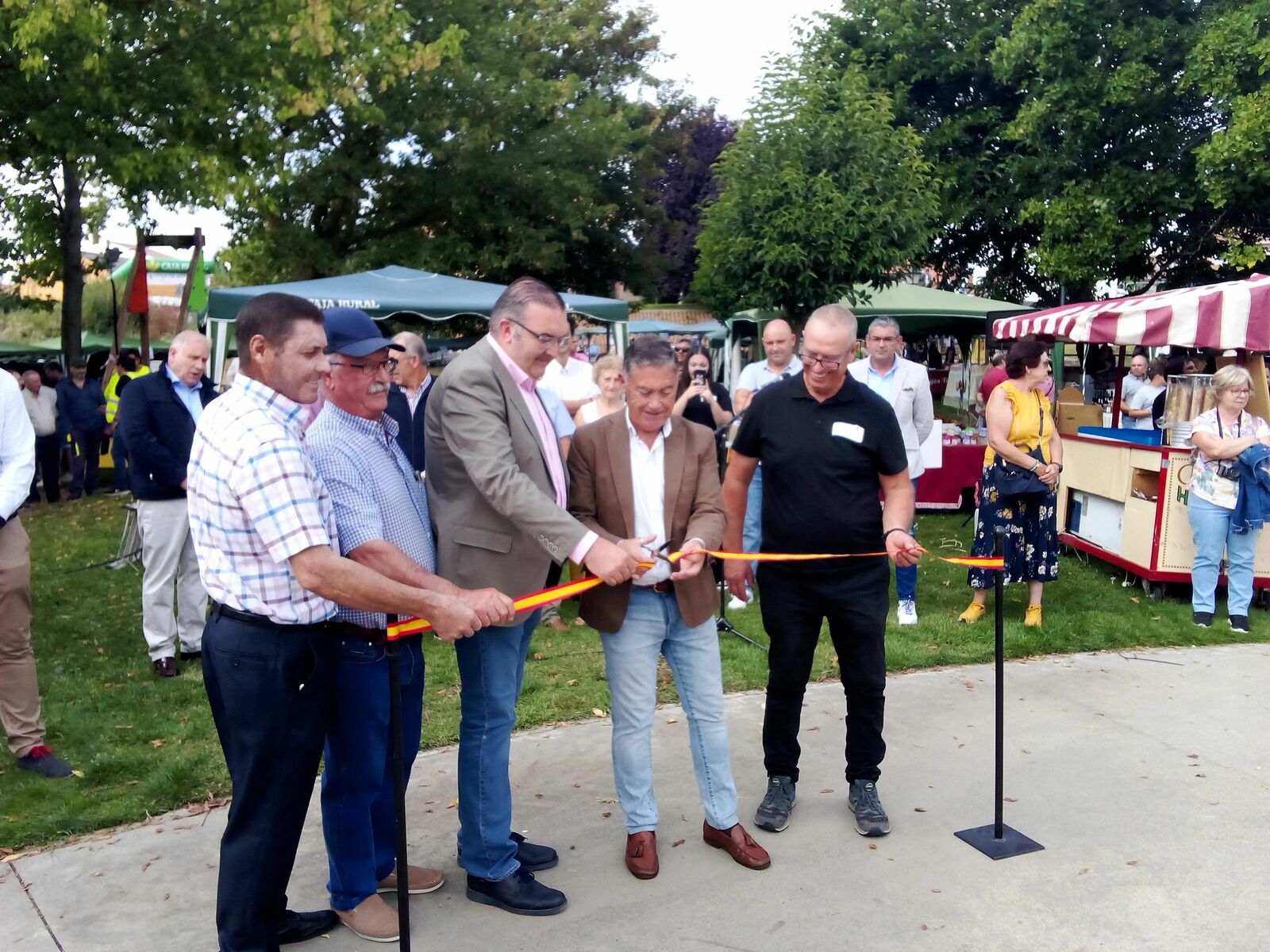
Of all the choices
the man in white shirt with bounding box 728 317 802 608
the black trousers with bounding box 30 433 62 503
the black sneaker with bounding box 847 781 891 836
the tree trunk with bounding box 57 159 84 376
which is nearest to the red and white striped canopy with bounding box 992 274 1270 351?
the man in white shirt with bounding box 728 317 802 608

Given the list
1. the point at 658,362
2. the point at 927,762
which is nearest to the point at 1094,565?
the point at 927,762

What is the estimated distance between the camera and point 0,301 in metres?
26.7

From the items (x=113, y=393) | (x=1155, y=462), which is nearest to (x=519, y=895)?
(x=1155, y=462)

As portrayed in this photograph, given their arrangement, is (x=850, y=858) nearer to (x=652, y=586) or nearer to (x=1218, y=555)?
(x=652, y=586)

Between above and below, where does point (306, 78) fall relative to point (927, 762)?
above

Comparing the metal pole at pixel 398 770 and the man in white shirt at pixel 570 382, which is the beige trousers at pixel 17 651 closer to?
the metal pole at pixel 398 770

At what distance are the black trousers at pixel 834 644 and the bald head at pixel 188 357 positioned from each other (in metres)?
3.58

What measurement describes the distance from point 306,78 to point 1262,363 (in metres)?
10.8

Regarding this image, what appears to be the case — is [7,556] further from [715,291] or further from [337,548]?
[715,291]

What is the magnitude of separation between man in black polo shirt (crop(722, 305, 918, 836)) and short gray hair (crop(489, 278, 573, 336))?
3.47ft

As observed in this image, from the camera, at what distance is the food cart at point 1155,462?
778cm

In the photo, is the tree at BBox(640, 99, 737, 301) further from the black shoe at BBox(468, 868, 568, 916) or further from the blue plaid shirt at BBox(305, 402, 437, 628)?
the black shoe at BBox(468, 868, 568, 916)

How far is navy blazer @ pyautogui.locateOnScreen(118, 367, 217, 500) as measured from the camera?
609 centimetres

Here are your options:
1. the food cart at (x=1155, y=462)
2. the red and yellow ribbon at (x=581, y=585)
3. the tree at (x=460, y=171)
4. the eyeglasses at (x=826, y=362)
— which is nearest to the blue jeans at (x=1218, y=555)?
the food cart at (x=1155, y=462)
